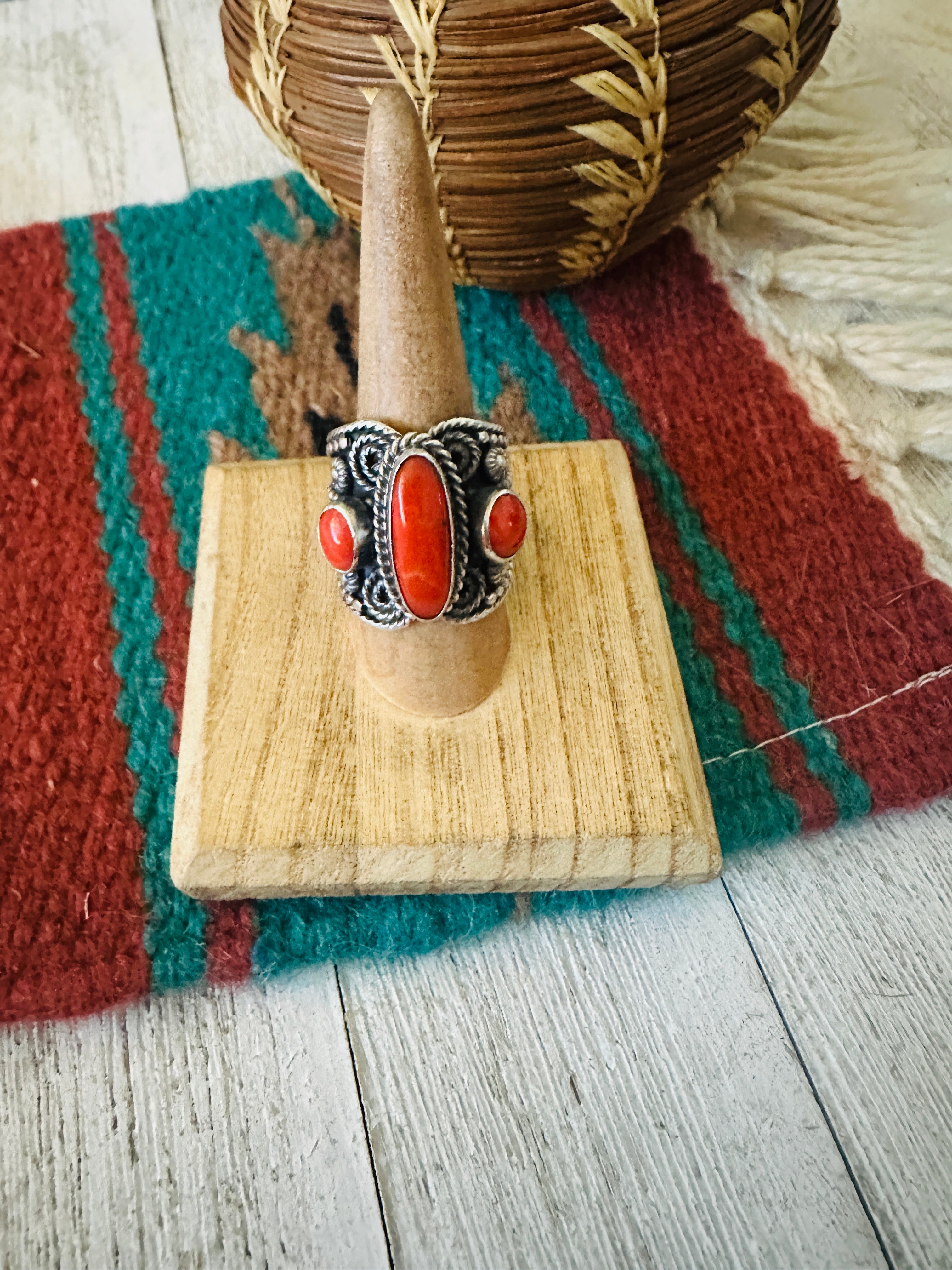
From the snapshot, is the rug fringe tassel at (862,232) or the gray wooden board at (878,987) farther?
the rug fringe tassel at (862,232)

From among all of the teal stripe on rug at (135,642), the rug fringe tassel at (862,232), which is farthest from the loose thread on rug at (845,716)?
the teal stripe on rug at (135,642)

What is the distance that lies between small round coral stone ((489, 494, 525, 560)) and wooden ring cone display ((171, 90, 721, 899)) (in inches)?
1.7

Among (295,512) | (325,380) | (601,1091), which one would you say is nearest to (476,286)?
(325,380)

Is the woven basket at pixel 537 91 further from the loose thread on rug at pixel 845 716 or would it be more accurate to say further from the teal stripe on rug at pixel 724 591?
the loose thread on rug at pixel 845 716

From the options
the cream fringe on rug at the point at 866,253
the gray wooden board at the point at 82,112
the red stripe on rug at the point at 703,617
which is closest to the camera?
the red stripe on rug at the point at 703,617

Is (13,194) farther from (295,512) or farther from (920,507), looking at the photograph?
(920,507)

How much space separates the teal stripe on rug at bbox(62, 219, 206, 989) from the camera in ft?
1.55

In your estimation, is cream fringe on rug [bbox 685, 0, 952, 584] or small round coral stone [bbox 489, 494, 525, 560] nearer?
small round coral stone [bbox 489, 494, 525, 560]

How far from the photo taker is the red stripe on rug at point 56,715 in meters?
0.47

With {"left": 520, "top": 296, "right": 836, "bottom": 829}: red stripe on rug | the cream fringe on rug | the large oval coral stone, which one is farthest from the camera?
Result: the cream fringe on rug

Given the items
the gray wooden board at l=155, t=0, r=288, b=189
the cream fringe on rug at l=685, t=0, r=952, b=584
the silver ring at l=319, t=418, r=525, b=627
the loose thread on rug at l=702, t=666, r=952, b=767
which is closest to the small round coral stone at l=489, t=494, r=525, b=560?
the silver ring at l=319, t=418, r=525, b=627

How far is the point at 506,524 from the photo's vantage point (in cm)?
41

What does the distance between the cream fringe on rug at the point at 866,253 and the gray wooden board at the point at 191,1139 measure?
43cm

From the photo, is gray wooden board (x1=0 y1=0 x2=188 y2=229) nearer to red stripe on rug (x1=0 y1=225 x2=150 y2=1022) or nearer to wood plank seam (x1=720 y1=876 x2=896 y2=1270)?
red stripe on rug (x1=0 y1=225 x2=150 y2=1022)
